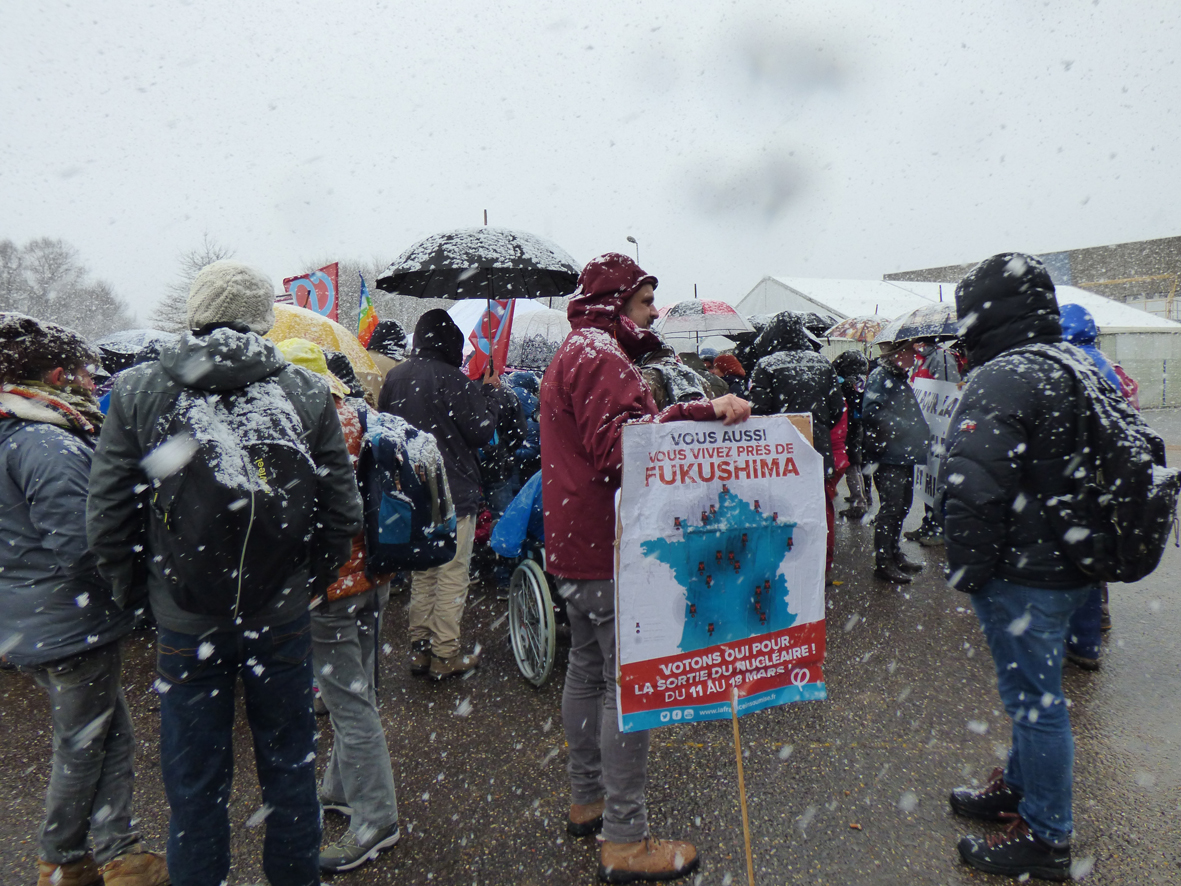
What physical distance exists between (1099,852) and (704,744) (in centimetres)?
152

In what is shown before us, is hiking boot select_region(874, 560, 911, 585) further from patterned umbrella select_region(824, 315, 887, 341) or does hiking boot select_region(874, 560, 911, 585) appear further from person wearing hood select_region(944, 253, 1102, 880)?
patterned umbrella select_region(824, 315, 887, 341)

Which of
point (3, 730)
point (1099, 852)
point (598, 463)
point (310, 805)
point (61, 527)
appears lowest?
point (3, 730)

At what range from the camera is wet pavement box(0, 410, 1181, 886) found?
248cm

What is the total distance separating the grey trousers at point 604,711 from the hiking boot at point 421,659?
186cm

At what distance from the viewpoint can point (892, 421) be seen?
5.63 meters

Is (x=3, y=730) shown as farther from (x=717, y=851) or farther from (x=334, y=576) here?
(x=717, y=851)

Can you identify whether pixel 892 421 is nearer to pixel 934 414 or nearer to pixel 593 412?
pixel 934 414

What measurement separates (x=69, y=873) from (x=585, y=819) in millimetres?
1777

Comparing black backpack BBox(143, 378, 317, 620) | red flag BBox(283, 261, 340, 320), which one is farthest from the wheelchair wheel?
red flag BBox(283, 261, 340, 320)

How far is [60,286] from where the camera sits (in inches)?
1363

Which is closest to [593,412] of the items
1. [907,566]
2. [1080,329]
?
[1080,329]

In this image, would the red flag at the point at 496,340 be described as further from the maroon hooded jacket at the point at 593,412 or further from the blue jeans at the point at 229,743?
the blue jeans at the point at 229,743

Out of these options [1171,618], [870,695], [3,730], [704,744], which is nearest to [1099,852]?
[870,695]

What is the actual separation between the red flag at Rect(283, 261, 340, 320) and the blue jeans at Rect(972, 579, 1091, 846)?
21.6 ft
